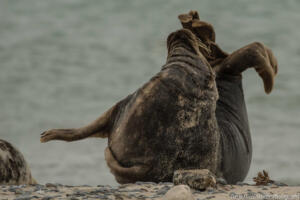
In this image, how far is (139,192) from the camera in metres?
3.45

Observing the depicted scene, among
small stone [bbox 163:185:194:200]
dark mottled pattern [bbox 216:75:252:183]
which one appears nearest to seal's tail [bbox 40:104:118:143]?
dark mottled pattern [bbox 216:75:252:183]

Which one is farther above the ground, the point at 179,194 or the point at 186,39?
the point at 186,39

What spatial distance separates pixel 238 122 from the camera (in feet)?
15.4

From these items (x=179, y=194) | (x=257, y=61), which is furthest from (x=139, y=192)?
(x=257, y=61)

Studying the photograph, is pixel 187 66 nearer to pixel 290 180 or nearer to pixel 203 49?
pixel 203 49

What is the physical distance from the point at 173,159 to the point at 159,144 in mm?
134

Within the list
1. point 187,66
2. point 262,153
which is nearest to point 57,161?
point 262,153

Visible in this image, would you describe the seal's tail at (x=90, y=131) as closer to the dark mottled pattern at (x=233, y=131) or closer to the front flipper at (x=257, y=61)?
the dark mottled pattern at (x=233, y=131)

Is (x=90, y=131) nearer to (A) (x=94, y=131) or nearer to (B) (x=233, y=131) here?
(A) (x=94, y=131)

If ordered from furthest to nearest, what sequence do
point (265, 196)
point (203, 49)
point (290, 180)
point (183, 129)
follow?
point (290, 180), point (203, 49), point (183, 129), point (265, 196)

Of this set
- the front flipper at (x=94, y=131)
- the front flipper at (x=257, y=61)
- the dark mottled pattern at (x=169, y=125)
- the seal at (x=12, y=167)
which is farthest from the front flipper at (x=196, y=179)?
the seal at (x=12, y=167)

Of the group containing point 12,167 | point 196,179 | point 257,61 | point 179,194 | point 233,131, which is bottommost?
point 179,194

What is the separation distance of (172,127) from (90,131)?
0.72m

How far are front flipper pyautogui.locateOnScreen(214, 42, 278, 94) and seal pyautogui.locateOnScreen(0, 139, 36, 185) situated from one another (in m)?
1.65
